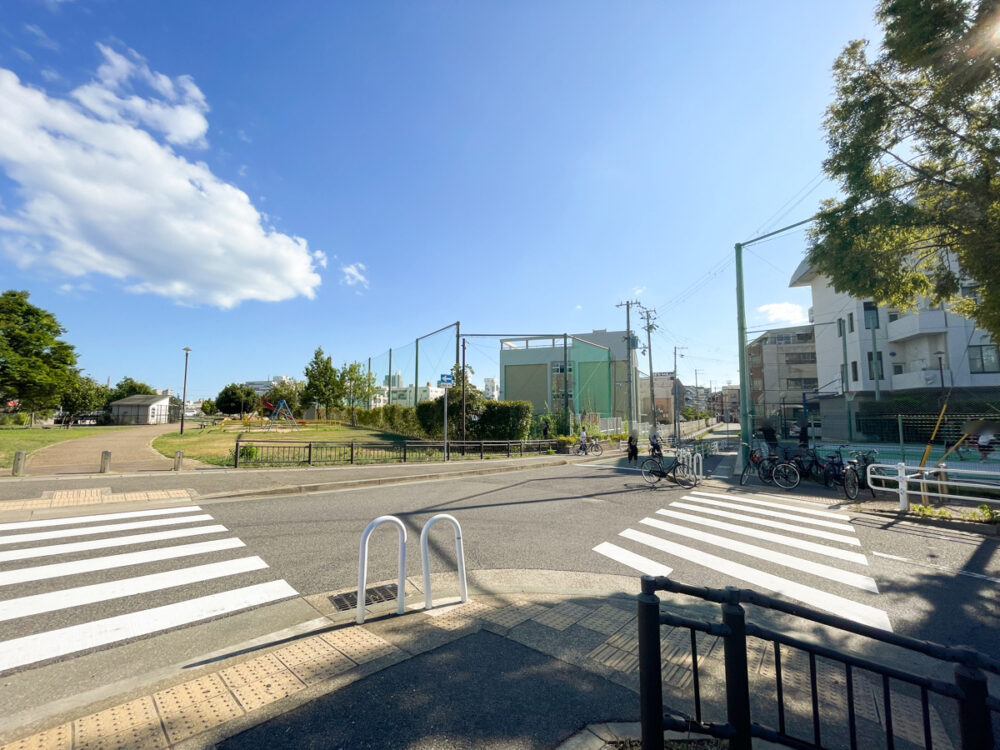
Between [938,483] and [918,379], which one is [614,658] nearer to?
[938,483]

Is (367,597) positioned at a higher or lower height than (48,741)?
lower

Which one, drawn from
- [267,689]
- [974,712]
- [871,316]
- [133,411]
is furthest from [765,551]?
[133,411]

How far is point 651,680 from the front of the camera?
2.21m

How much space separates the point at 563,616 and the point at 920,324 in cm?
3879

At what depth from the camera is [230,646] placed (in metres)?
3.75

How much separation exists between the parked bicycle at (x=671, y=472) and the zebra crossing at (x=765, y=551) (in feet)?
10.9

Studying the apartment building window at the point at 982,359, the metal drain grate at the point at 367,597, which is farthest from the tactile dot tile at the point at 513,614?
the apartment building window at the point at 982,359

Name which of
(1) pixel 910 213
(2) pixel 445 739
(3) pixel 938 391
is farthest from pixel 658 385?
(2) pixel 445 739

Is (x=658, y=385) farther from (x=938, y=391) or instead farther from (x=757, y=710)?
(x=757, y=710)

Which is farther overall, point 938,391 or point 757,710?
point 938,391

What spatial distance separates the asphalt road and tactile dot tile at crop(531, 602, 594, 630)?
1.45 m

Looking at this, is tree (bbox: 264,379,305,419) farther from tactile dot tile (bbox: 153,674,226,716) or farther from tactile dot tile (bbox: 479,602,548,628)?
tactile dot tile (bbox: 153,674,226,716)

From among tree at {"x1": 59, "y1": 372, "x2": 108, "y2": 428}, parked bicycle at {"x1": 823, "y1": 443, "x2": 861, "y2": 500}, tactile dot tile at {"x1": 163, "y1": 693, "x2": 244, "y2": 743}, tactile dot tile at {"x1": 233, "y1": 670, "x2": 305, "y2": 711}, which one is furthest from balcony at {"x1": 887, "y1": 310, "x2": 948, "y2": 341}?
tree at {"x1": 59, "y1": 372, "x2": 108, "y2": 428}

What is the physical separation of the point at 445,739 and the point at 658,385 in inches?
4717
